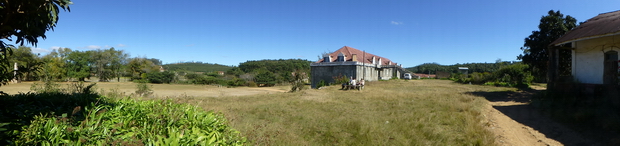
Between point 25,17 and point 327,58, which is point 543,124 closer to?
point 25,17

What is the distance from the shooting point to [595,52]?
9.92 meters

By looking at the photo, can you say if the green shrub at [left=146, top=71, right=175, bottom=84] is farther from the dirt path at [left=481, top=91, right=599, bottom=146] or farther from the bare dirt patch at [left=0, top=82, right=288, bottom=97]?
the dirt path at [left=481, top=91, right=599, bottom=146]

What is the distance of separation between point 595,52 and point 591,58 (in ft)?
0.81

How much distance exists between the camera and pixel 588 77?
10.1 meters

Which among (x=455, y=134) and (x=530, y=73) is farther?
(x=530, y=73)

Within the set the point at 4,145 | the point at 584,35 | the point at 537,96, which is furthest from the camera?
the point at 537,96

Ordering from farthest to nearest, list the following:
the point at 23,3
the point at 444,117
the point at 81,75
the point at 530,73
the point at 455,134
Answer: the point at 81,75 < the point at 530,73 < the point at 444,117 < the point at 455,134 < the point at 23,3

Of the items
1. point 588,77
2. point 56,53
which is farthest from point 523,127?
point 56,53

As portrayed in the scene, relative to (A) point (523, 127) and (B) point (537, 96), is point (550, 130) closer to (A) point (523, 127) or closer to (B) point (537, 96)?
(A) point (523, 127)

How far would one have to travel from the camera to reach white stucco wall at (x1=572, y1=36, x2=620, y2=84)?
30.9 ft

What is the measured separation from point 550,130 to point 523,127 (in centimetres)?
49

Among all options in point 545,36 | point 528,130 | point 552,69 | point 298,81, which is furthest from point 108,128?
point 545,36

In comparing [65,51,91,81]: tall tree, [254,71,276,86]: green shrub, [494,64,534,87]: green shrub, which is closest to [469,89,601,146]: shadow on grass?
[494,64,534,87]: green shrub

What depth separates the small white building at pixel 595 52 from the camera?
8.73m
